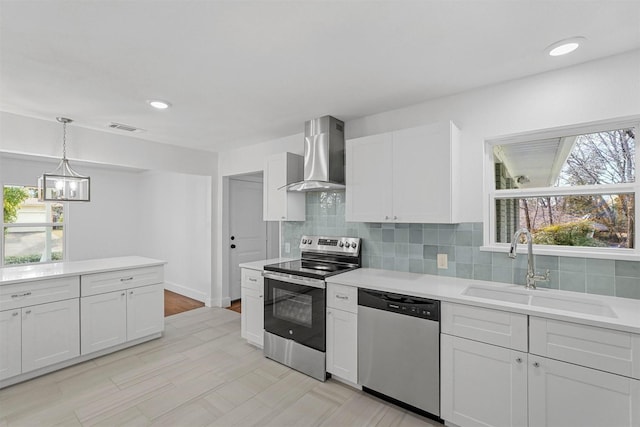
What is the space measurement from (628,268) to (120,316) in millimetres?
4391

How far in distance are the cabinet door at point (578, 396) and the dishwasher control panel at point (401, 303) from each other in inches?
23.0

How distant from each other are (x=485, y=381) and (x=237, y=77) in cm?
270

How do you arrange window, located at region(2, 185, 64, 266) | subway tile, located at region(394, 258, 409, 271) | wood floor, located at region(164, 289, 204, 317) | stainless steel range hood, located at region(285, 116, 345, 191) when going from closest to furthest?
subway tile, located at region(394, 258, 409, 271), stainless steel range hood, located at region(285, 116, 345, 191), wood floor, located at region(164, 289, 204, 317), window, located at region(2, 185, 64, 266)

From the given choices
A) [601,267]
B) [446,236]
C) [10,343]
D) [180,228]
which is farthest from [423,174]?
[180,228]

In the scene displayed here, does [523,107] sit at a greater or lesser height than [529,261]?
greater

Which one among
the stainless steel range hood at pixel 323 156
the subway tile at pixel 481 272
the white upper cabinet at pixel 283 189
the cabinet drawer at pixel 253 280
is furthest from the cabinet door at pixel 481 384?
the white upper cabinet at pixel 283 189

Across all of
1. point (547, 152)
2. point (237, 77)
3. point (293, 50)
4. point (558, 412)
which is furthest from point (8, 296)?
point (547, 152)

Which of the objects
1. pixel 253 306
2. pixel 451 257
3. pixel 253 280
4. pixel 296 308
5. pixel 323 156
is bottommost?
pixel 253 306

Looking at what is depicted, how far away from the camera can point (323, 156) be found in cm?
300

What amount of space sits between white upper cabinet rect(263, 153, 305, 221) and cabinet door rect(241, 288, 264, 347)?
0.92m

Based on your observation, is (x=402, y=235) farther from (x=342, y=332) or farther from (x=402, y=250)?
(x=342, y=332)

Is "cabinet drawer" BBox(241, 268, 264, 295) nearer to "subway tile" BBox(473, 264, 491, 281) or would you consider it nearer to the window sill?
"subway tile" BBox(473, 264, 491, 281)

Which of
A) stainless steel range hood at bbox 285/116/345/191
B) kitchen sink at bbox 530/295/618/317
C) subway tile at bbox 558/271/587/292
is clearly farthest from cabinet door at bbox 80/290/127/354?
subway tile at bbox 558/271/587/292

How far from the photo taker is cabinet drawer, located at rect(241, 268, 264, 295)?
10.2 feet
